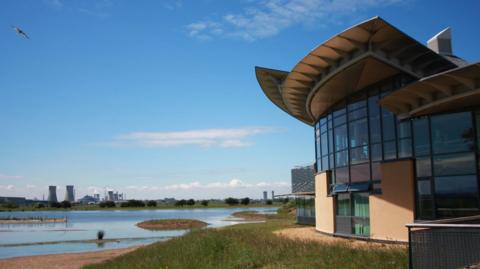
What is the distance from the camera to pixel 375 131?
21.2 m

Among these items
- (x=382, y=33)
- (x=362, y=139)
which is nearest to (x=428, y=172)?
(x=362, y=139)

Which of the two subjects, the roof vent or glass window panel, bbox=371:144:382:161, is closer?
glass window panel, bbox=371:144:382:161

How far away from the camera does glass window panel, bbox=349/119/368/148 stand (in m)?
21.9

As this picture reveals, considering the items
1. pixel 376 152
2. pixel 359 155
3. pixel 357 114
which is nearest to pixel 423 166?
pixel 376 152

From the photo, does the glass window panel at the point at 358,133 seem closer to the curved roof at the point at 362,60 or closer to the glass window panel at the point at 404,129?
the curved roof at the point at 362,60

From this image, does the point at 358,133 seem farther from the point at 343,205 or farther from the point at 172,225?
the point at 172,225

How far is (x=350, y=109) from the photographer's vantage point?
75.7 feet

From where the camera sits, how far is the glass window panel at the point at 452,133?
681 inches

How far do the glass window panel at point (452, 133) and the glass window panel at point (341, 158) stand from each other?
5674 millimetres

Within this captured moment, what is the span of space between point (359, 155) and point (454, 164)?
5.26 meters

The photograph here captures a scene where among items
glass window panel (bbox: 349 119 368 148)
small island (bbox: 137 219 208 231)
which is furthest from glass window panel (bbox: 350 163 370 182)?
small island (bbox: 137 219 208 231)

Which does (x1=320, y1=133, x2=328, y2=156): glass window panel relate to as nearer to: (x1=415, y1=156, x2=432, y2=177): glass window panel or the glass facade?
the glass facade

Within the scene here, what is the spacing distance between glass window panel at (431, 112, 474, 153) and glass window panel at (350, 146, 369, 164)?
3.98m

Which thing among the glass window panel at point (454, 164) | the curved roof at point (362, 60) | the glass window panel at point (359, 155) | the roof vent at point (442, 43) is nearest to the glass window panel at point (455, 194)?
the glass window panel at point (454, 164)
